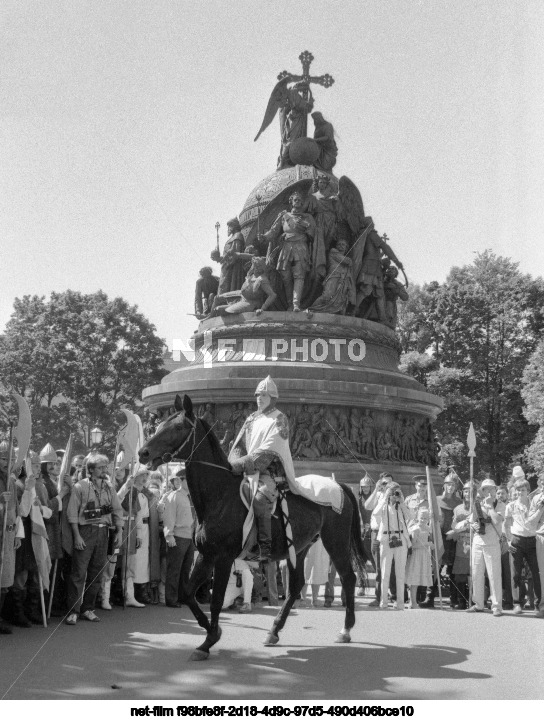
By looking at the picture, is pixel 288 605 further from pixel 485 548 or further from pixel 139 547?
pixel 485 548

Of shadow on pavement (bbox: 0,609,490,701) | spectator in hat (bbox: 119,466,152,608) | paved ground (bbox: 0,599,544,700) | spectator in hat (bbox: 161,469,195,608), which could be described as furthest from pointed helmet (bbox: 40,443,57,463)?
shadow on pavement (bbox: 0,609,490,701)

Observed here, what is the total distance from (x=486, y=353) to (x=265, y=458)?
4083cm

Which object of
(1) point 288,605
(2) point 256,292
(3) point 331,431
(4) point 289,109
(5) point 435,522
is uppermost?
(4) point 289,109

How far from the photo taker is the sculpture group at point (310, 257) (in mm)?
25094

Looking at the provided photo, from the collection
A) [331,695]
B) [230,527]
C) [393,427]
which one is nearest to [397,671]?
[331,695]

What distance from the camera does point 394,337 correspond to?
2661 centimetres

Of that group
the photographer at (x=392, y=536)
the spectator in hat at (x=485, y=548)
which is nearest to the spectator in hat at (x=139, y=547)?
the photographer at (x=392, y=536)

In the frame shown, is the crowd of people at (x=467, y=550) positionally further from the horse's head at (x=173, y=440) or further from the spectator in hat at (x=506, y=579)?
the horse's head at (x=173, y=440)

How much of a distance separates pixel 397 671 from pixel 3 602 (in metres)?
5.33

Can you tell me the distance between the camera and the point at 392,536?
13.4 metres

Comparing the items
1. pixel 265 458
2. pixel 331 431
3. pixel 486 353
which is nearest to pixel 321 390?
pixel 331 431

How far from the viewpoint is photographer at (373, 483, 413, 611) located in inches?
522

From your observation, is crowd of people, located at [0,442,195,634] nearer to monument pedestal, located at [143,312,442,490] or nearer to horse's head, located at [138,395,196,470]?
horse's head, located at [138,395,196,470]
